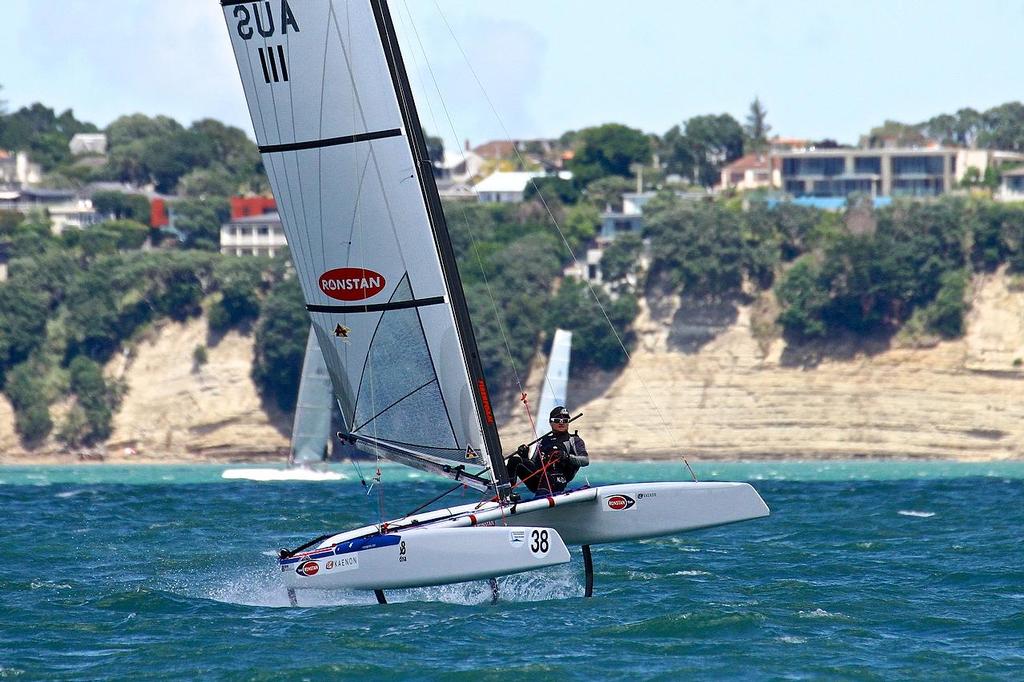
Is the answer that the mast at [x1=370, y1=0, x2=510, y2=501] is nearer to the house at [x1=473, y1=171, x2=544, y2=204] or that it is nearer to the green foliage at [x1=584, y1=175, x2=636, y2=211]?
the green foliage at [x1=584, y1=175, x2=636, y2=211]

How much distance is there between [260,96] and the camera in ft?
51.7

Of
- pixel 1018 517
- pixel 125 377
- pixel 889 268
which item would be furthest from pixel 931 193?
pixel 1018 517

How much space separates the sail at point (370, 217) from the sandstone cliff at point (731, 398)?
175ft

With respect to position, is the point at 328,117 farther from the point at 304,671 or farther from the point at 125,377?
the point at 125,377

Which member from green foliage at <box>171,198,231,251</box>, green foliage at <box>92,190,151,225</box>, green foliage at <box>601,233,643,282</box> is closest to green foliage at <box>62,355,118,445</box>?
green foliage at <box>171,198,231,251</box>

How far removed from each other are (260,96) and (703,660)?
648 cm

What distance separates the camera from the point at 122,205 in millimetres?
96438

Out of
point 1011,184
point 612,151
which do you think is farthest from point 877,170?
point 612,151

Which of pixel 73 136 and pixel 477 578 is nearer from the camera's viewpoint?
pixel 477 578

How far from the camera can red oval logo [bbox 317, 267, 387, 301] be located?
15.6 metres

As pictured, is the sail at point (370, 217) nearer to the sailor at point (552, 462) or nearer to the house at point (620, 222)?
the sailor at point (552, 462)

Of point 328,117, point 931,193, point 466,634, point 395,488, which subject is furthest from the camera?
point 931,193

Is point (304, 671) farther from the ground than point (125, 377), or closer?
farther from the ground

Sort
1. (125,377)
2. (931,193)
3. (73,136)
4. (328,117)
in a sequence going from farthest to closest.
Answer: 1. (73,136)
2. (931,193)
3. (125,377)
4. (328,117)
